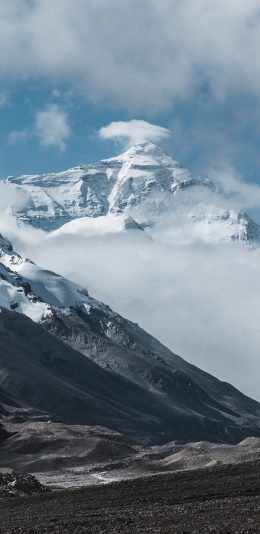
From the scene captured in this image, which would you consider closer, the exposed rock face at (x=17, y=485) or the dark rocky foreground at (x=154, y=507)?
the dark rocky foreground at (x=154, y=507)

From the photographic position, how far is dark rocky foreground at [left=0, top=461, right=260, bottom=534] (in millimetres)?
49812

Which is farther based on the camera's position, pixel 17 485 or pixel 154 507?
pixel 17 485

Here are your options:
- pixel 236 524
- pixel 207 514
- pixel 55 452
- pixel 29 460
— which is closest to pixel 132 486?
pixel 207 514

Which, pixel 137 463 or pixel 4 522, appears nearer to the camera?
pixel 4 522

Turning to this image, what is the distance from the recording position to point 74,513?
6006cm

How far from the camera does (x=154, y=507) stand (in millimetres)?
59500

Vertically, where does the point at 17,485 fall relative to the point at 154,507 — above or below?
above

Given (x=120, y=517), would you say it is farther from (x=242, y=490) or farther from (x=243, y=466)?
(x=243, y=466)

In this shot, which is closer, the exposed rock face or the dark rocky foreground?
the dark rocky foreground

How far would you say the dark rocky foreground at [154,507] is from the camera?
4981 cm

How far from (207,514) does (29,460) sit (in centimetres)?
8722

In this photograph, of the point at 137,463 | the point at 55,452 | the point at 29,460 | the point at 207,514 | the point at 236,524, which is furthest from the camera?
the point at 55,452

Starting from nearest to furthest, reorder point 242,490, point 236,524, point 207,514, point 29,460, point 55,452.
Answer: point 236,524, point 207,514, point 242,490, point 29,460, point 55,452

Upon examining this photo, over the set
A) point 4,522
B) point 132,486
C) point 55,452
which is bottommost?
point 4,522
